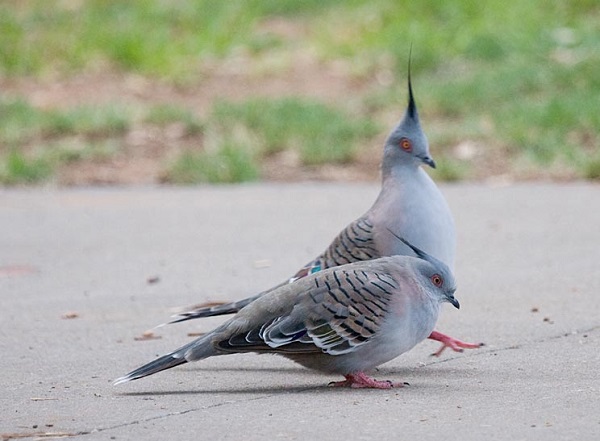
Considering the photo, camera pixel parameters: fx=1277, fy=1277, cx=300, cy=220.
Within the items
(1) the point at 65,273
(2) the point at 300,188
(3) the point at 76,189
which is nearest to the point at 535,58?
(2) the point at 300,188

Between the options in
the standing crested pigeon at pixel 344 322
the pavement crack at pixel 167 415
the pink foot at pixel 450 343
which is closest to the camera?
the pavement crack at pixel 167 415

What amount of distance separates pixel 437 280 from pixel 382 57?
30.6 ft

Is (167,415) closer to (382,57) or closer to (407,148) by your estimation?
(407,148)

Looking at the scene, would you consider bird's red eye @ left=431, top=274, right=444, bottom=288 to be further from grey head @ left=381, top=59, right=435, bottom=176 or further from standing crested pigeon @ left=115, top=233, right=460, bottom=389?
grey head @ left=381, top=59, right=435, bottom=176

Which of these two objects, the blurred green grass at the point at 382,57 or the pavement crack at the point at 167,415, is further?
the blurred green grass at the point at 382,57

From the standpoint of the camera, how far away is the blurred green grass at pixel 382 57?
36.2 feet

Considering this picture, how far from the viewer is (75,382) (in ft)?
16.6

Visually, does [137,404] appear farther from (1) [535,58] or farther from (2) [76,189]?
(1) [535,58]

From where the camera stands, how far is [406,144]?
5730 millimetres

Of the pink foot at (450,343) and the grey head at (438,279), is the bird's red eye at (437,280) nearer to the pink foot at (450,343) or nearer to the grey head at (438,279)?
the grey head at (438,279)

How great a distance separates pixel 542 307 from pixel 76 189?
17.4 ft

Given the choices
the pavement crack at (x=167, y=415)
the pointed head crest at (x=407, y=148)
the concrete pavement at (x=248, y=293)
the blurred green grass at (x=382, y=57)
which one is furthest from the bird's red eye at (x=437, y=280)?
the blurred green grass at (x=382, y=57)

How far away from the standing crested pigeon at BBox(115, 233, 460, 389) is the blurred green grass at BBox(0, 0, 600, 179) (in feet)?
18.2

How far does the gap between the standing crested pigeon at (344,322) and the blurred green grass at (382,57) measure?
554 centimetres
